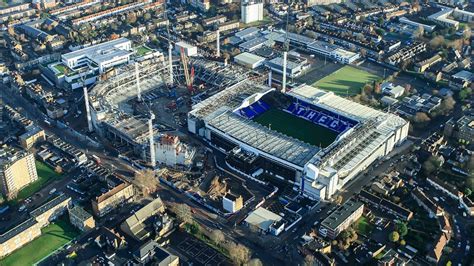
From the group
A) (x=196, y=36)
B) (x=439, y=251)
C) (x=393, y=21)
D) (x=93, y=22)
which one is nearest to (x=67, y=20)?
(x=93, y=22)

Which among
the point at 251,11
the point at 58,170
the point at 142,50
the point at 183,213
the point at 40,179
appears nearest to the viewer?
the point at 183,213

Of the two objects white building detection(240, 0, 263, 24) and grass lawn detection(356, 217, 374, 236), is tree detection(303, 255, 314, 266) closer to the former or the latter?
grass lawn detection(356, 217, 374, 236)

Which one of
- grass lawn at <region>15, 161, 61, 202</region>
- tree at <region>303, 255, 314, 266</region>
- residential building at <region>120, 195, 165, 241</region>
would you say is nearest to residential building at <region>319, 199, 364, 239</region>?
tree at <region>303, 255, 314, 266</region>

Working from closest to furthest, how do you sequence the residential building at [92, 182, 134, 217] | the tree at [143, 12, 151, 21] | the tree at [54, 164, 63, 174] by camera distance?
the residential building at [92, 182, 134, 217] → the tree at [54, 164, 63, 174] → the tree at [143, 12, 151, 21]

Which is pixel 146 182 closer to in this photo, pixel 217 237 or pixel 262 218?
pixel 217 237

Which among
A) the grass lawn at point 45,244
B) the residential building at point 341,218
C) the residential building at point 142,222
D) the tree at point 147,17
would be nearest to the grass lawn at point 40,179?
the grass lawn at point 45,244

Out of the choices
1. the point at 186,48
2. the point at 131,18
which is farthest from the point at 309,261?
the point at 131,18

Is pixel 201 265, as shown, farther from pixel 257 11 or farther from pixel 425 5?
pixel 425 5

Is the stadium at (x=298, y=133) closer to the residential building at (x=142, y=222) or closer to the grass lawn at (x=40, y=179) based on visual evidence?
the residential building at (x=142, y=222)
